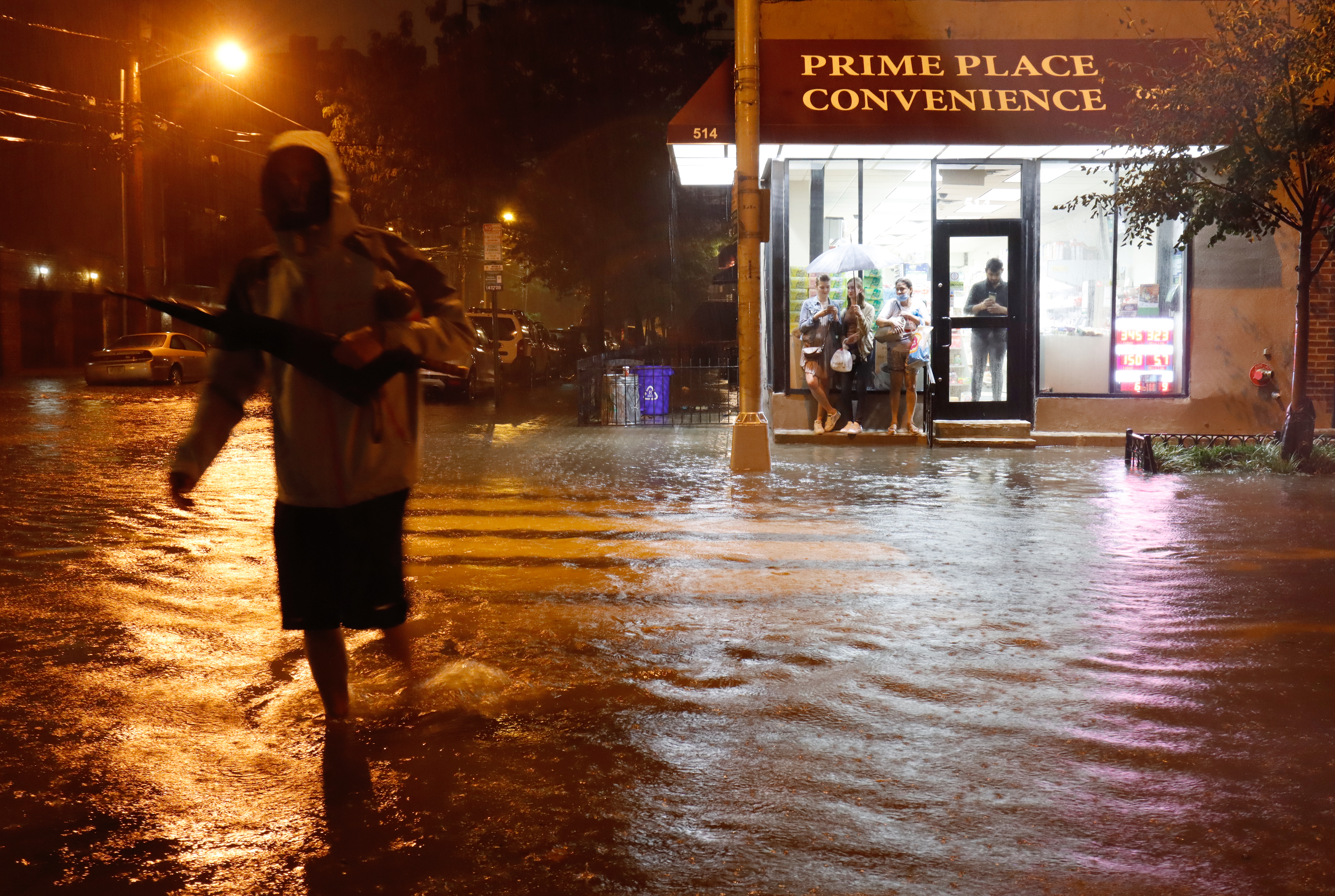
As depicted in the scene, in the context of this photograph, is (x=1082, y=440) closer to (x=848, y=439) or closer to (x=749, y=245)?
(x=848, y=439)

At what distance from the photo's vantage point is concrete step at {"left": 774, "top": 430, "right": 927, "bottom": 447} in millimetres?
15477

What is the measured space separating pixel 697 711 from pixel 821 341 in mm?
11344

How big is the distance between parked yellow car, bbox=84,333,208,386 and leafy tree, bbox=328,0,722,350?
21.1ft

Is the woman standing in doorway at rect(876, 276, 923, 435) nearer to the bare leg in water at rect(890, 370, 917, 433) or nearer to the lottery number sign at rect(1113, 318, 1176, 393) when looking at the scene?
the bare leg in water at rect(890, 370, 917, 433)

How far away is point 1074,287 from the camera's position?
1642cm

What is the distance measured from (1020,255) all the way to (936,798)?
44.3 ft

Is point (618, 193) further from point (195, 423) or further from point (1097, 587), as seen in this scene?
point (195, 423)

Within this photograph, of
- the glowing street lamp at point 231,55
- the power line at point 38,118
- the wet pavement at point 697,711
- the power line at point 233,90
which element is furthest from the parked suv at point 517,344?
the wet pavement at point 697,711

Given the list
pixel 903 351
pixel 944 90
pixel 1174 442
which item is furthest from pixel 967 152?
pixel 1174 442

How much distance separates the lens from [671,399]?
20328mm

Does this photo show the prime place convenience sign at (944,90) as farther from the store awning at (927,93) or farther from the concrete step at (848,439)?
the concrete step at (848,439)

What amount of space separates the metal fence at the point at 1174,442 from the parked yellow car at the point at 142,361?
77.4ft

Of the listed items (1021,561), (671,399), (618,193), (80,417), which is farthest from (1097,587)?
(618,193)

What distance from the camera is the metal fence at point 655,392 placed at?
1941cm
